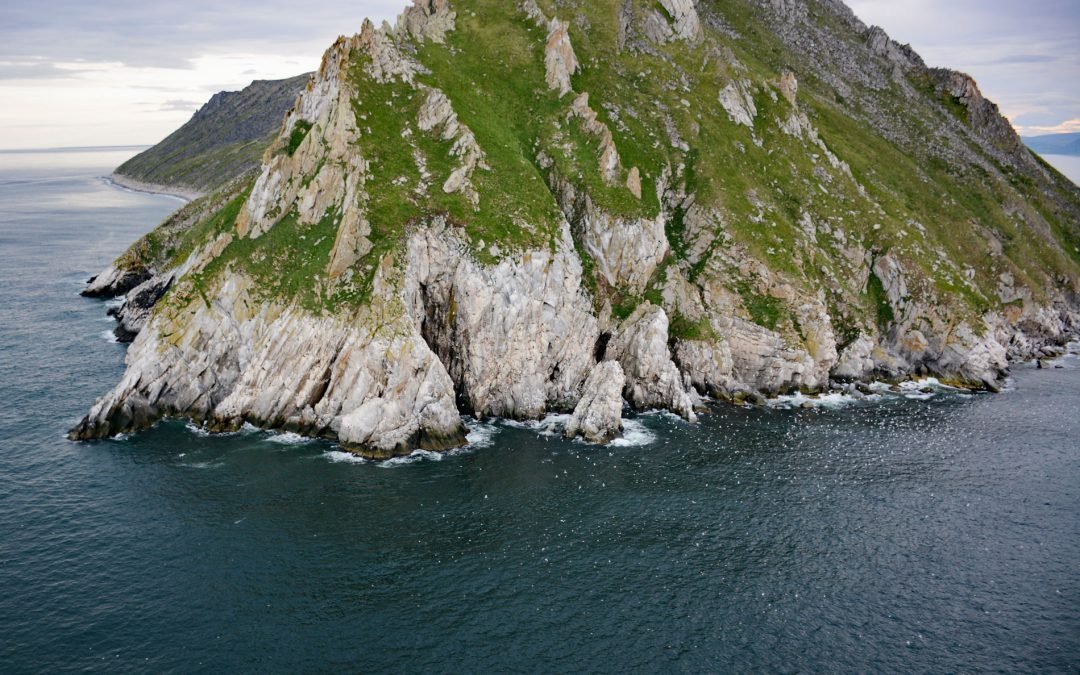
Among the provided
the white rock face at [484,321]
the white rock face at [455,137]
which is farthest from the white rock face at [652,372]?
the white rock face at [455,137]

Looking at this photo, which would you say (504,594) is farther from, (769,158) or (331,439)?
(769,158)

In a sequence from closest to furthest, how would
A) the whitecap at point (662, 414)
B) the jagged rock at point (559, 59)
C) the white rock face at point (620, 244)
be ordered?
1. the whitecap at point (662, 414)
2. the white rock face at point (620, 244)
3. the jagged rock at point (559, 59)

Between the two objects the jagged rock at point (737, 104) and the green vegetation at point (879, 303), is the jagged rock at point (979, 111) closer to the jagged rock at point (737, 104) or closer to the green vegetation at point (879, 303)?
the jagged rock at point (737, 104)

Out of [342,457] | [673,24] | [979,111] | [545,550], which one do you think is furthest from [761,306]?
[979,111]

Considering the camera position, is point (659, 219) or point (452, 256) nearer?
point (452, 256)

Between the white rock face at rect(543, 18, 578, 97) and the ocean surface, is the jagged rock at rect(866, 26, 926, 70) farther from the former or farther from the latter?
the ocean surface

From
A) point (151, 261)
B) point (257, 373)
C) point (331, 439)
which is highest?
point (151, 261)

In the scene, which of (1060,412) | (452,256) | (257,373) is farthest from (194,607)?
(1060,412)
